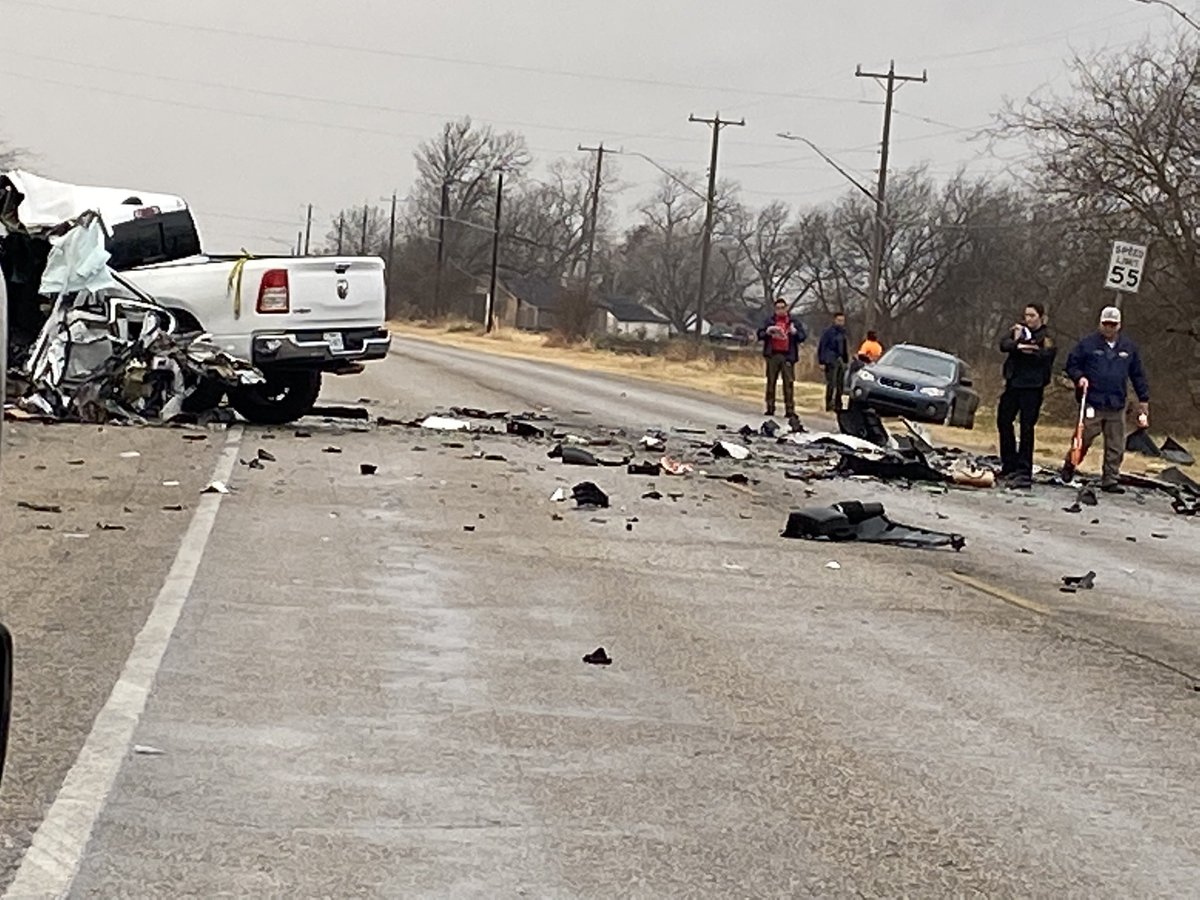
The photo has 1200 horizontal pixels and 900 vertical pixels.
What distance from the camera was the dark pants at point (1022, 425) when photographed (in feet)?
63.1

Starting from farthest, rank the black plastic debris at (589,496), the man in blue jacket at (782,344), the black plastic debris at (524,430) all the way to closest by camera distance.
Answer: the man in blue jacket at (782,344), the black plastic debris at (524,430), the black plastic debris at (589,496)

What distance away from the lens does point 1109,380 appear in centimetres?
1872

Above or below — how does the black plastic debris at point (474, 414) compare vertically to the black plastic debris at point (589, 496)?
below

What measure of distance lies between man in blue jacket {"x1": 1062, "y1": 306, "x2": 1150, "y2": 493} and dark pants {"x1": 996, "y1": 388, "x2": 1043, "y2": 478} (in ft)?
1.60

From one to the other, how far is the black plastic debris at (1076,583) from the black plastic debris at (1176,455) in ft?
45.1

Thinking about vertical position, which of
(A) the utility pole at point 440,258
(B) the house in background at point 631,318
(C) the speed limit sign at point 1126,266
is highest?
(C) the speed limit sign at point 1126,266

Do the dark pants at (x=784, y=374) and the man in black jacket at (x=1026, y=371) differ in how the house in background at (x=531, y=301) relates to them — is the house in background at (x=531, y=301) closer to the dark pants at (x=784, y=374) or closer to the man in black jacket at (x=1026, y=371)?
the dark pants at (x=784, y=374)

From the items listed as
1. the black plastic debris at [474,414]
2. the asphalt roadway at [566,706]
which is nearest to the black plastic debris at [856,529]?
the asphalt roadway at [566,706]

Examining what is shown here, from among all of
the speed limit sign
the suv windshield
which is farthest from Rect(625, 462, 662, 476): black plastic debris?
the suv windshield

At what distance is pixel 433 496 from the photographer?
14250mm

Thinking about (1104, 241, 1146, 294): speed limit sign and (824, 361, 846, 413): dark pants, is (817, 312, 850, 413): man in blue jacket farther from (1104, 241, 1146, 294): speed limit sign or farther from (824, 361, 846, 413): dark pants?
(1104, 241, 1146, 294): speed limit sign

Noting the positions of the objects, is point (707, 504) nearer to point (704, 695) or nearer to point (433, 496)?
point (433, 496)

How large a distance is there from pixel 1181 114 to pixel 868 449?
18.6m

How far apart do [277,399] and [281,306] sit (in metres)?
1.90
